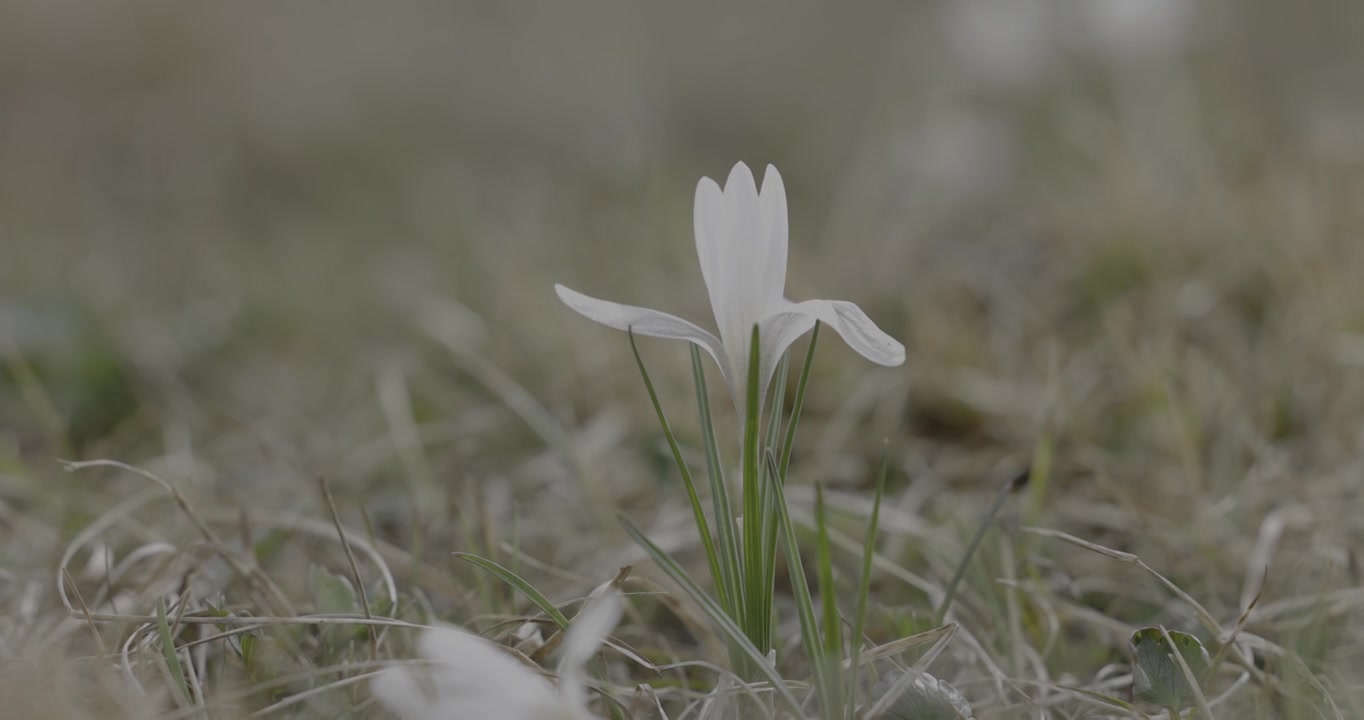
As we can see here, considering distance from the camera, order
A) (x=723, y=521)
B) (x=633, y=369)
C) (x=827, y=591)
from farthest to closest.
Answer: (x=633, y=369)
(x=723, y=521)
(x=827, y=591)

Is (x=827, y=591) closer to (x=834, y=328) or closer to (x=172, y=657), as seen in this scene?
(x=834, y=328)

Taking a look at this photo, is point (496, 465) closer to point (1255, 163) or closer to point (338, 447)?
point (338, 447)

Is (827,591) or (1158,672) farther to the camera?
(1158,672)

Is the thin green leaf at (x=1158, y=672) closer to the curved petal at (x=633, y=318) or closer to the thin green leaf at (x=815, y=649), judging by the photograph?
the thin green leaf at (x=815, y=649)

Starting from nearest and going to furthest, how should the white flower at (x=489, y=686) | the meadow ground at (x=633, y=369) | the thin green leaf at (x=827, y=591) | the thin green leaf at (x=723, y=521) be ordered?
the white flower at (x=489, y=686) < the thin green leaf at (x=827, y=591) < the thin green leaf at (x=723, y=521) < the meadow ground at (x=633, y=369)

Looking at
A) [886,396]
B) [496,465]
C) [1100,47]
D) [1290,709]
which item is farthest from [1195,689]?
[1100,47]

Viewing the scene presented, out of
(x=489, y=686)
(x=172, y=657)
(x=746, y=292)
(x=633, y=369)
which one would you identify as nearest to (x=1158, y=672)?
(x=746, y=292)

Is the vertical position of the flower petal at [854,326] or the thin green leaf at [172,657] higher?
the flower petal at [854,326]

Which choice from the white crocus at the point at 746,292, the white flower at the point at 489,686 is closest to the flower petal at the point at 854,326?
the white crocus at the point at 746,292

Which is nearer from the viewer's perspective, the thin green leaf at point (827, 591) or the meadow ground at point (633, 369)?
the thin green leaf at point (827, 591)
